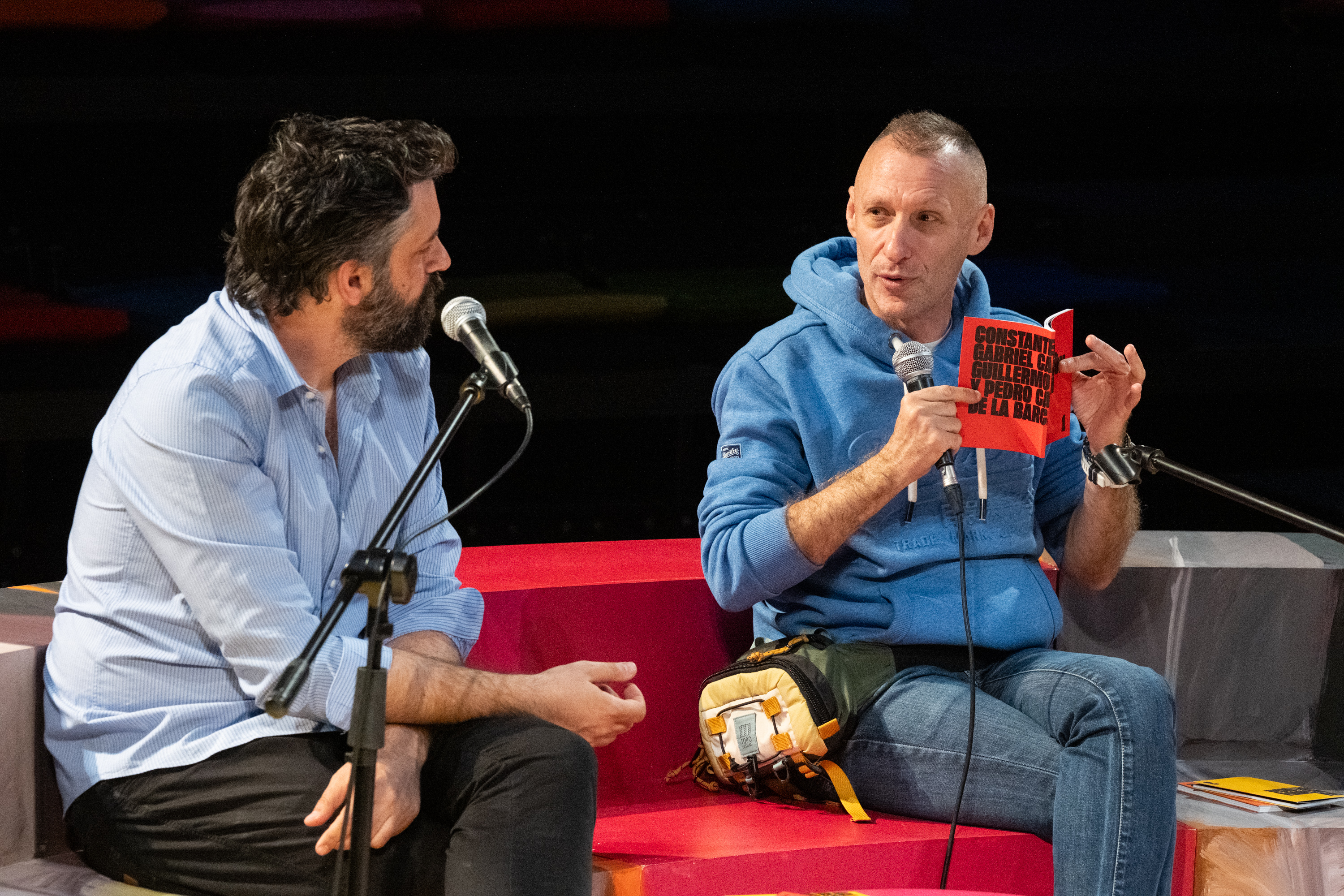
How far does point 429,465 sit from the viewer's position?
4.72ft

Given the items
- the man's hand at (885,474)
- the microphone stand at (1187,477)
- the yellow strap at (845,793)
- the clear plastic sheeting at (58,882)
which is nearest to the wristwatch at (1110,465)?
the microphone stand at (1187,477)

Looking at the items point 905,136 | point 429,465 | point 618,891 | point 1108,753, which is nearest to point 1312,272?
point 905,136

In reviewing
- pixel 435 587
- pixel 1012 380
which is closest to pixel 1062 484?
pixel 1012 380

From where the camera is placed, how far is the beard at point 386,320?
1775 millimetres

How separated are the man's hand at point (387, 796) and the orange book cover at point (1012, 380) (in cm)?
87

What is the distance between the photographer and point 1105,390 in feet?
7.04

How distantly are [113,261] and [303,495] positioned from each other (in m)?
1.96

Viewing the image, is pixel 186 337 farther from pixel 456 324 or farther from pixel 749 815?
pixel 749 815

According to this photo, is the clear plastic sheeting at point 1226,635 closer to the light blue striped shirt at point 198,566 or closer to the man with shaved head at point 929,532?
the man with shaved head at point 929,532

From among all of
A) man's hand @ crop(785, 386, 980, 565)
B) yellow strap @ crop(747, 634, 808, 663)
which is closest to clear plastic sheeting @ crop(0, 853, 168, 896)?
yellow strap @ crop(747, 634, 808, 663)

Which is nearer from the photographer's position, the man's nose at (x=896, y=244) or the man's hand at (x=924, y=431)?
the man's hand at (x=924, y=431)

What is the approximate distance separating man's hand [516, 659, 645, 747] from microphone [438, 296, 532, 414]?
0.40m

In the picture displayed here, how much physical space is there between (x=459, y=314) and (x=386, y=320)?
0.96 feet

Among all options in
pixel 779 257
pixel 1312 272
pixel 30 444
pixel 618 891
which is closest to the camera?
pixel 618 891
